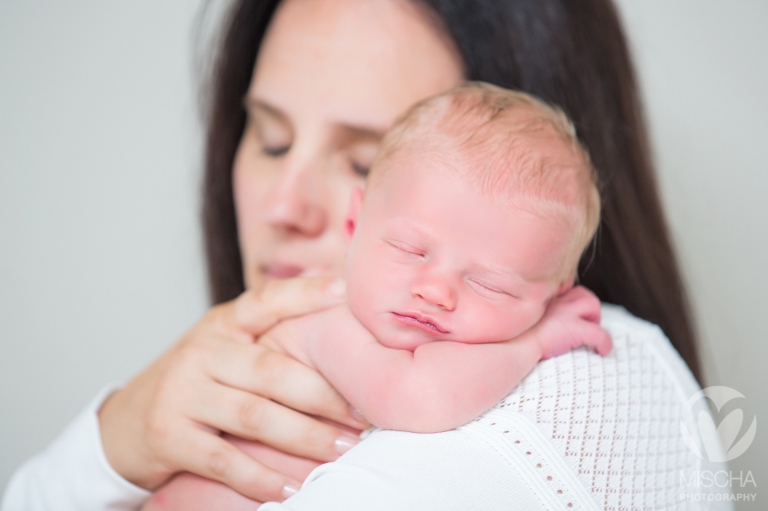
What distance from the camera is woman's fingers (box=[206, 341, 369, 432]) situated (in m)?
1.17

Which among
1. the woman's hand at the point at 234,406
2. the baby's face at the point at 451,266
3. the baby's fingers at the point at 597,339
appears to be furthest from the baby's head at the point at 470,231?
the woman's hand at the point at 234,406

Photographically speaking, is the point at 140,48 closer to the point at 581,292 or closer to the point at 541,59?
the point at 541,59

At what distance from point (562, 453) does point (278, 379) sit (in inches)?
23.8

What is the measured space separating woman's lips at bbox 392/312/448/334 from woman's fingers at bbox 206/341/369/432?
0.23 meters

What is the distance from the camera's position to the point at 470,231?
3.51ft

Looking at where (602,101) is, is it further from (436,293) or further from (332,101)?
(436,293)

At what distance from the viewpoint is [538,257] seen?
1.11 metres

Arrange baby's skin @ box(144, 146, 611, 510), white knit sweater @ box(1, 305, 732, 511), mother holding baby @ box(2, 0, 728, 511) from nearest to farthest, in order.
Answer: white knit sweater @ box(1, 305, 732, 511) < mother holding baby @ box(2, 0, 728, 511) < baby's skin @ box(144, 146, 611, 510)

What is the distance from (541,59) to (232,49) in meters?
1.18

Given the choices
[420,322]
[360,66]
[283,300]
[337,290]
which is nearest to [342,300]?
[337,290]

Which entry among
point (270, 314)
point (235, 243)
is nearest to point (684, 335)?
point (270, 314)

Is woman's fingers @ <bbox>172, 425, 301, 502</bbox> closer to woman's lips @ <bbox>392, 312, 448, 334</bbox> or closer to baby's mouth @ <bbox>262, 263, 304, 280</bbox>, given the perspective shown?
woman's lips @ <bbox>392, 312, 448, 334</bbox>

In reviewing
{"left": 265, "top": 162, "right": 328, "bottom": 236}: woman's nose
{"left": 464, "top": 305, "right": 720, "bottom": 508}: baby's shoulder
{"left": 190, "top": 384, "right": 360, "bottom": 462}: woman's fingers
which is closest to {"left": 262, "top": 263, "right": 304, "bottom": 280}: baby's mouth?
{"left": 265, "top": 162, "right": 328, "bottom": 236}: woman's nose

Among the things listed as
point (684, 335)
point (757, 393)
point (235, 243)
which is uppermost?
point (235, 243)
